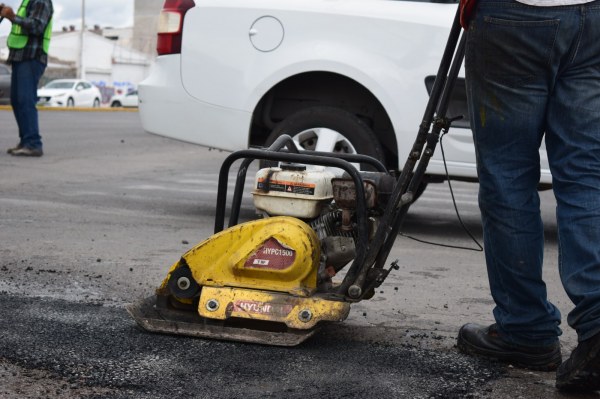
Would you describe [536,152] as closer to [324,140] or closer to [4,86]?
[324,140]

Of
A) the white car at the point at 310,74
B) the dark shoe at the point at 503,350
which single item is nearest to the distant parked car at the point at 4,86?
the white car at the point at 310,74

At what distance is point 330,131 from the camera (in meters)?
6.86

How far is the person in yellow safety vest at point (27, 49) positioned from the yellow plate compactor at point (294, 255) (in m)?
8.13

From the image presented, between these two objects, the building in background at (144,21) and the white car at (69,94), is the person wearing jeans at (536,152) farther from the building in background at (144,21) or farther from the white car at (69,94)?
the building in background at (144,21)

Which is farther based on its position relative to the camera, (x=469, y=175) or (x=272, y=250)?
(x=469, y=175)

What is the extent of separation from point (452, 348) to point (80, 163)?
856 cm

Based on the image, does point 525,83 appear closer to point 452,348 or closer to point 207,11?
point 452,348

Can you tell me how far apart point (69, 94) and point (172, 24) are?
41.1m

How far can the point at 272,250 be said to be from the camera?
12.3 feet

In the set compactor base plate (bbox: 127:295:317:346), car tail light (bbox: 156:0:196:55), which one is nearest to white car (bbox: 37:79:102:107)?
car tail light (bbox: 156:0:196:55)

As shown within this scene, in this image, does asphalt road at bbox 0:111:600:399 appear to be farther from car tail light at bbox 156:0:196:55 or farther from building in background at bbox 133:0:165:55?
building in background at bbox 133:0:165:55

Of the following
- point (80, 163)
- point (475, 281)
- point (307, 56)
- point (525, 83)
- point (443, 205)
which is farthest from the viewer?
point (80, 163)

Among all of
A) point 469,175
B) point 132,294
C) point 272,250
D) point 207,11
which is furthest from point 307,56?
point 272,250

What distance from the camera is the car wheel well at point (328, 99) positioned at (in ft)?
23.3
